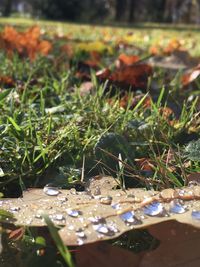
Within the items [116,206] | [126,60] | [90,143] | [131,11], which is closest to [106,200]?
[116,206]

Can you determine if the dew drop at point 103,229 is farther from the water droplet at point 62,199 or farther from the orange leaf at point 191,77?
the orange leaf at point 191,77

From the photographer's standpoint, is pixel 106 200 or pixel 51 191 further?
pixel 51 191

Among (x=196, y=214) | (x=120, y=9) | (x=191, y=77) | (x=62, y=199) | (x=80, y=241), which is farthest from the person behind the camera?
(x=120, y=9)

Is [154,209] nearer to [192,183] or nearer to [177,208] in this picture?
[177,208]

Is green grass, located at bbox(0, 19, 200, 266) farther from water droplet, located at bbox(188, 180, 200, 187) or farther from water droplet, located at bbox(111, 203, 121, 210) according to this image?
water droplet, located at bbox(111, 203, 121, 210)

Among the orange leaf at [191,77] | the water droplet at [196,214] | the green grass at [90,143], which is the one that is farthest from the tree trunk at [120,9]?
the water droplet at [196,214]

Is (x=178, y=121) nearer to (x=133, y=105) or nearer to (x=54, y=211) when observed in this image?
(x=133, y=105)

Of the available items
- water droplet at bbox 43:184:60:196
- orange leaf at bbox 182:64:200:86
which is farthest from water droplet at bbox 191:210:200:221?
orange leaf at bbox 182:64:200:86
